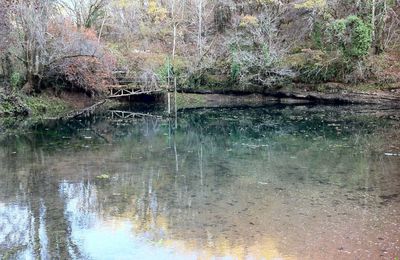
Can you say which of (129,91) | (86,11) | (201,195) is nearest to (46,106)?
(129,91)

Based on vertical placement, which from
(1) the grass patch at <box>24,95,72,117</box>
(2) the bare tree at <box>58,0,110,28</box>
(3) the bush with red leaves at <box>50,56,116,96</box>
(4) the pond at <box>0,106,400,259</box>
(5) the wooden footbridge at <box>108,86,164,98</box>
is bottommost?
(4) the pond at <box>0,106,400,259</box>

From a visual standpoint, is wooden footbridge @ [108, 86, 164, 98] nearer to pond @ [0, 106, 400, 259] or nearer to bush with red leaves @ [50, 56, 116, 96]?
bush with red leaves @ [50, 56, 116, 96]

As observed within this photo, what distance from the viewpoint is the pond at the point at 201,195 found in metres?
6.95

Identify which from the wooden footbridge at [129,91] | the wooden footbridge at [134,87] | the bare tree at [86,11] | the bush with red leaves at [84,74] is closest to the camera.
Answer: the bush with red leaves at [84,74]

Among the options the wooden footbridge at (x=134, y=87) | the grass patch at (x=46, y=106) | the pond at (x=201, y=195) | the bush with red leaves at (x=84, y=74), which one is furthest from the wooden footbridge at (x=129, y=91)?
the pond at (x=201, y=195)

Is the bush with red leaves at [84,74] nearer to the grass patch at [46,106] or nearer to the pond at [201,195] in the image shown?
the grass patch at [46,106]

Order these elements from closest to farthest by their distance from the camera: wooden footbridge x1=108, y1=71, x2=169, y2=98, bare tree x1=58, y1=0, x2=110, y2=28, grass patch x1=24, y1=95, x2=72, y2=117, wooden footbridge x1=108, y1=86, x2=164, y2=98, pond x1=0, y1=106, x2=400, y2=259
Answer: pond x1=0, y1=106, x2=400, y2=259
grass patch x1=24, y1=95, x2=72, y2=117
wooden footbridge x1=108, y1=86, x2=164, y2=98
wooden footbridge x1=108, y1=71, x2=169, y2=98
bare tree x1=58, y1=0, x2=110, y2=28

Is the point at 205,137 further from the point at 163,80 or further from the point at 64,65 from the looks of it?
the point at 163,80

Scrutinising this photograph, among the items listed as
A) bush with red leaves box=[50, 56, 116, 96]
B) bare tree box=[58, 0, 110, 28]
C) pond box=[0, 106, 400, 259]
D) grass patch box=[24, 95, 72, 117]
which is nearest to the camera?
pond box=[0, 106, 400, 259]

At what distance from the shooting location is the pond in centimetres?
695

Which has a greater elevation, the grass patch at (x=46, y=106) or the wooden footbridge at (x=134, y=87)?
the wooden footbridge at (x=134, y=87)

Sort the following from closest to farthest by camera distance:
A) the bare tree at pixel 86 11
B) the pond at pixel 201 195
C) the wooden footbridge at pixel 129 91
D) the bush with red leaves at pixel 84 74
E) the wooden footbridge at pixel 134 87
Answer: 1. the pond at pixel 201 195
2. the bush with red leaves at pixel 84 74
3. the wooden footbridge at pixel 129 91
4. the wooden footbridge at pixel 134 87
5. the bare tree at pixel 86 11

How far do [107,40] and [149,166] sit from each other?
29.8 metres

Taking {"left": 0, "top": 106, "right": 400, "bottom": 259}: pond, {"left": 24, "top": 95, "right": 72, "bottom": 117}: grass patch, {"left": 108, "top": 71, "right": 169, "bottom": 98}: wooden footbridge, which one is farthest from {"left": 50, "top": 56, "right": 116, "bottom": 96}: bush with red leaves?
{"left": 0, "top": 106, "right": 400, "bottom": 259}: pond
